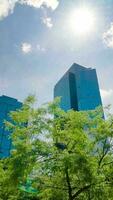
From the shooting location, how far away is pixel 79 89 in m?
129

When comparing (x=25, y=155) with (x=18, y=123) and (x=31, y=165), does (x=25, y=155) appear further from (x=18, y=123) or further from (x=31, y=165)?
(x=18, y=123)

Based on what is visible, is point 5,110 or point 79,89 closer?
point 79,89

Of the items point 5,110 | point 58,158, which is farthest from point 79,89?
point 58,158

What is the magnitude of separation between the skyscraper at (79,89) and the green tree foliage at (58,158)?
342ft

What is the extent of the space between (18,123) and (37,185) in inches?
129

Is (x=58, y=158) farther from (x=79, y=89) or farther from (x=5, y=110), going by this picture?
(x=5, y=110)

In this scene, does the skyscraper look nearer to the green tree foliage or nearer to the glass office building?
the glass office building

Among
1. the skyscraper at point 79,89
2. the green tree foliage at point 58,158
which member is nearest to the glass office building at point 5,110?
the skyscraper at point 79,89

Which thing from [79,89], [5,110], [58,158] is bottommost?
[58,158]

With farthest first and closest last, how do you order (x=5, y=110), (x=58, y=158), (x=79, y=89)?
(x=5, y=110) → (x=79, y=89) → (x=58, y=158)

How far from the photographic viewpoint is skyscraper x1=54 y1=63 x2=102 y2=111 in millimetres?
123975

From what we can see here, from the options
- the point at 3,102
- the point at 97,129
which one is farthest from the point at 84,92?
the point at 97,129

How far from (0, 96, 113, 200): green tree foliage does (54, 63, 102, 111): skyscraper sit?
104338 millimetres

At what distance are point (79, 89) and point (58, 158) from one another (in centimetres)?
11751
